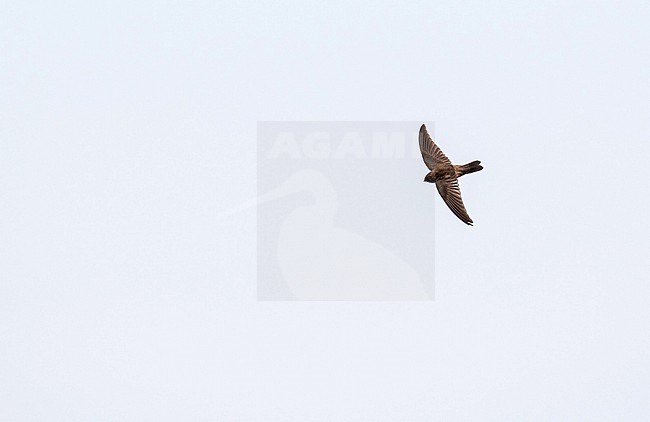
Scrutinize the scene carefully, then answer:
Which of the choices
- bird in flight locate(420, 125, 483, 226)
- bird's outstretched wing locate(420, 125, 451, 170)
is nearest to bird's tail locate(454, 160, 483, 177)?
bird in flight locate(420, 125, 483, 226)

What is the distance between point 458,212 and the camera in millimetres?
39719

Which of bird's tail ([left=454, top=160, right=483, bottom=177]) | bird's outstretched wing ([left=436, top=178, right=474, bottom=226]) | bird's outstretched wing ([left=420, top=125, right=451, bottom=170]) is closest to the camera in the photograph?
bird's tail ([left=454, top=160, right=483, bottom=177])

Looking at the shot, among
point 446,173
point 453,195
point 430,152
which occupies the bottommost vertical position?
point 453,195

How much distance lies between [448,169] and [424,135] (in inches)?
90.1

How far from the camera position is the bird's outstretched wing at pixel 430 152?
40219 millimetres

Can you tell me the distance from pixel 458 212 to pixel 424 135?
163 inches

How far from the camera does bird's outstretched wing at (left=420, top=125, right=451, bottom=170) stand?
132 feet

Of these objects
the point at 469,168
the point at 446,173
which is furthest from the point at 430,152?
the point at 469,168

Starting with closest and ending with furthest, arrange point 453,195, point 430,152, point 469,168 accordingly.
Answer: point 469,168
point 453,195
point 430,152

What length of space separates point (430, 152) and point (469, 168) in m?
2.20

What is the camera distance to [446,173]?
39781 millimetres

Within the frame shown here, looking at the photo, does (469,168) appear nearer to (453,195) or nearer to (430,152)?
(453,195)

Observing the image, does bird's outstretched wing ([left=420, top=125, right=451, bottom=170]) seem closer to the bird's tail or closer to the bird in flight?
the bird in flight

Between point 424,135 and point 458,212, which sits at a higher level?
point 424,135
